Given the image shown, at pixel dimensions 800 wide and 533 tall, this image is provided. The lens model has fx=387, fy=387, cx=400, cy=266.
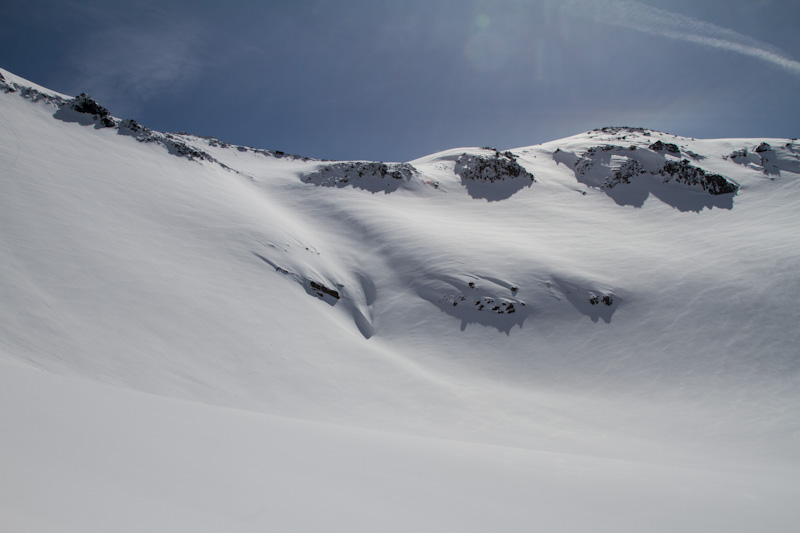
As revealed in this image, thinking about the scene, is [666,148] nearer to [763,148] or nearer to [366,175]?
[763,148]

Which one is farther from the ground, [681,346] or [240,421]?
[681,346]

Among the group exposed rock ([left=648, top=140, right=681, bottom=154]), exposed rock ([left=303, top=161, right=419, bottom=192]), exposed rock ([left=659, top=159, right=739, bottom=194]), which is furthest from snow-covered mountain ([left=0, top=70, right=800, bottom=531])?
exposed rock ([left=648, top=140, right=681, bottom=154])

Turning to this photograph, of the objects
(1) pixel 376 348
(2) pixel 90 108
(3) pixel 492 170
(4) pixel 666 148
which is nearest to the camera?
(1) pixel 376 348

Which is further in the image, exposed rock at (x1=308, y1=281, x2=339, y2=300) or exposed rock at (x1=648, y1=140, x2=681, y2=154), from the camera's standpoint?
exposed rock at (x1=648, y1=140, x2=681, y2=154)

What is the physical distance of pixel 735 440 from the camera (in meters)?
10.4

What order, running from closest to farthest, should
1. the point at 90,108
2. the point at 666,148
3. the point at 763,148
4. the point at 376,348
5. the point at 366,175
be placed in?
1. the point at 376,348
2. the point at 90,108
3. the point at 366,175
4. the point at 763,148
5. the point at 666,148

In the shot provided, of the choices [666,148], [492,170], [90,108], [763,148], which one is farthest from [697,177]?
[90,108]

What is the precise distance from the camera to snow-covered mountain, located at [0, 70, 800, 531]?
337 cm

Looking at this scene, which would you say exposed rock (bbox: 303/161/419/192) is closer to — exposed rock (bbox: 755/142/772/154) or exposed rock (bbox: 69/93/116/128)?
exposed rock (bbox: 69/93/116/128)

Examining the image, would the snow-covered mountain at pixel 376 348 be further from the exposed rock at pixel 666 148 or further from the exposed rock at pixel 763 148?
the exposed rock at pixel 666 148

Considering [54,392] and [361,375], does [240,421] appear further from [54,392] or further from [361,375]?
[361,375]

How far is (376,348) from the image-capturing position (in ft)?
49.3

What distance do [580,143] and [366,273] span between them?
1390 inches

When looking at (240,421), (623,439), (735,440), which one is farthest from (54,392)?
(735,440)
